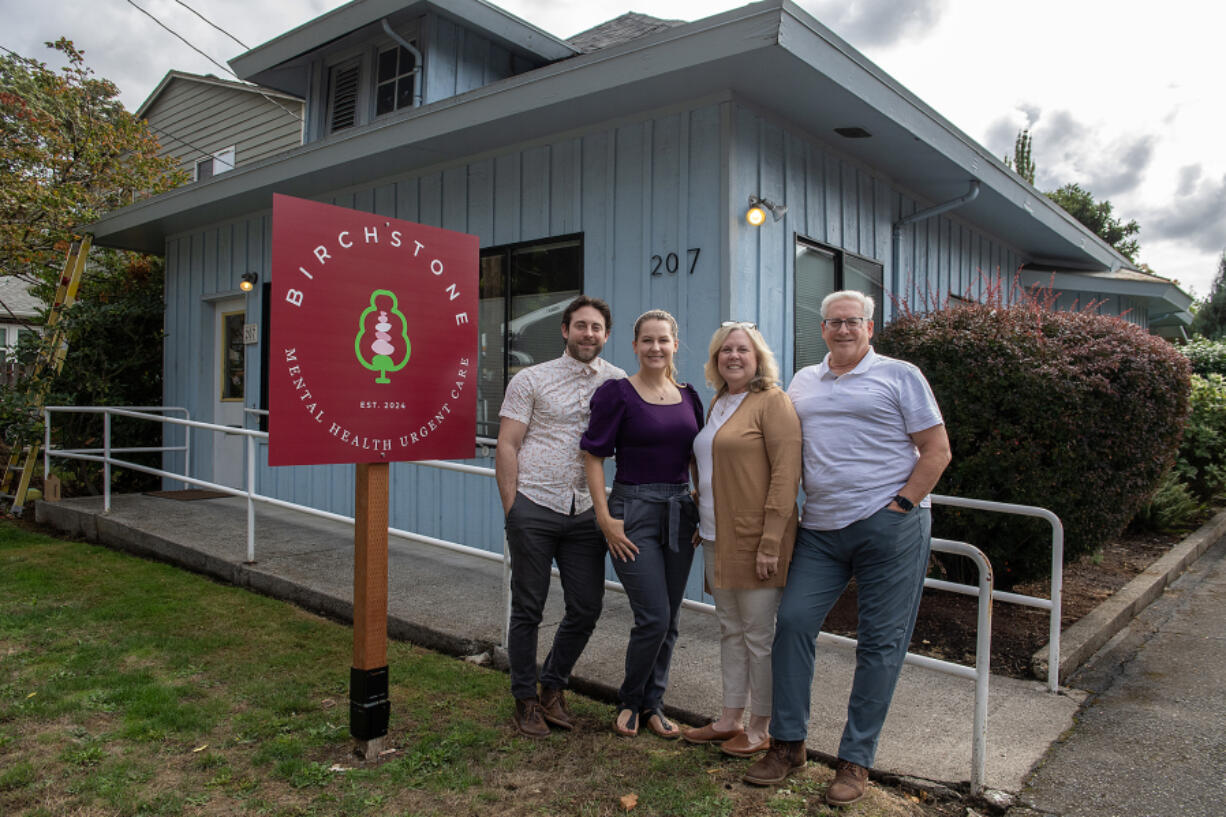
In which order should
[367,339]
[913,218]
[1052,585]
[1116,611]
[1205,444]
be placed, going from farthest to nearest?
[1205,444]
[913,218]
[1116,611]
[1052,585]
[367,339]

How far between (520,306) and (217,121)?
498 inches

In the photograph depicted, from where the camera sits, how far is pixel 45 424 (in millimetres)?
7812

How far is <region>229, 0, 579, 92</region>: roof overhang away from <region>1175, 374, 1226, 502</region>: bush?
788 centimetres

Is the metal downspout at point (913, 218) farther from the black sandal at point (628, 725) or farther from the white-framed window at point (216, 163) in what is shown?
the white-framed window at point (216, 163)

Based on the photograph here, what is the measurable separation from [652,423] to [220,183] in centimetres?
627

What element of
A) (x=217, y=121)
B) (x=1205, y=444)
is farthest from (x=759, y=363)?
(x=217, y=121)

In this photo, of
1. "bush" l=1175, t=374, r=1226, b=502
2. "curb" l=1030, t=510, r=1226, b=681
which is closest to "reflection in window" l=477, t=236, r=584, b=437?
"curb" l=1030, t=510, r=1226, b=681

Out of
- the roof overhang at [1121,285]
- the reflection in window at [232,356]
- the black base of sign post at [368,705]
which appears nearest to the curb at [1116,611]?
the black base of sign post at [368,705]

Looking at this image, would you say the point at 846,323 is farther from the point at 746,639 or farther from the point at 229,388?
the point at 229,388

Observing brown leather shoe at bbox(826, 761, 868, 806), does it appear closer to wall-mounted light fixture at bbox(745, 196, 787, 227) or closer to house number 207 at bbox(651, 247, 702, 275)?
house number 207 at bbox(651, 247, 702, 275)

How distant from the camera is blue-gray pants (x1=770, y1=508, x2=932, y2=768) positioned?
8.98 ft

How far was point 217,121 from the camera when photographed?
51.1 feet

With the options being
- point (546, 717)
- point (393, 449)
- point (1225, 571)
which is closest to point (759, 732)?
point (546, 717)

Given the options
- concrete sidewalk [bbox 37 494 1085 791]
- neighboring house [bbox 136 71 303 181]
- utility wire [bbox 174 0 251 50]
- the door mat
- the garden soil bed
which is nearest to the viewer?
concrete sidewalk [bbox 37 494 1085 791]
